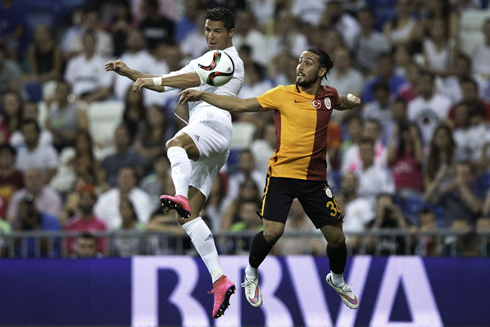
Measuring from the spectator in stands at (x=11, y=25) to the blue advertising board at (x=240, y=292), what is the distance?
24.5 ft

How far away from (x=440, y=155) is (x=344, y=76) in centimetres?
285

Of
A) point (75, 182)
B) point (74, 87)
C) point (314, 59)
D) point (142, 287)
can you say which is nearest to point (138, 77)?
point (314, 59)

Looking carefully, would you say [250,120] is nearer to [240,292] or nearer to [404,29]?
[404,29]

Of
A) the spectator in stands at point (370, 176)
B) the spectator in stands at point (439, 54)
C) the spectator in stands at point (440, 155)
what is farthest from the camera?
the spectator in stands at point (439, 54)

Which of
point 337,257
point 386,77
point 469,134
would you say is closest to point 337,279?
point 337,257

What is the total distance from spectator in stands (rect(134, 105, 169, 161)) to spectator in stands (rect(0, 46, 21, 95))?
3.54m

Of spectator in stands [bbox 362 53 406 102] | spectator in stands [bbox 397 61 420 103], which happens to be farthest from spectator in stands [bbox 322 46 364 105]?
spectator in stands [bbox 397 61 420 103]

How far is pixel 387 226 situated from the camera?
12.3 metres

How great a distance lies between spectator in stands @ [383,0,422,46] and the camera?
16.8m

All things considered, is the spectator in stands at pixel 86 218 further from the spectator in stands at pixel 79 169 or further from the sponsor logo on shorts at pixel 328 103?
the sponsor logo on shorts at pixel 328 103

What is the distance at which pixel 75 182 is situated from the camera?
14.9 meters

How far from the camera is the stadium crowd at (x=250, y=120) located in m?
13.0

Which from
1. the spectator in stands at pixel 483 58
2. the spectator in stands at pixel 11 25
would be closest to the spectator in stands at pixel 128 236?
the spectator in stands at pixel 11 25

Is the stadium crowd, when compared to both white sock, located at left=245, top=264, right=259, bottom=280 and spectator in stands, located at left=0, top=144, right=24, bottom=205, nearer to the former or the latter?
spectator in stands, located at left=0, top=144, right=24, bottom=205
